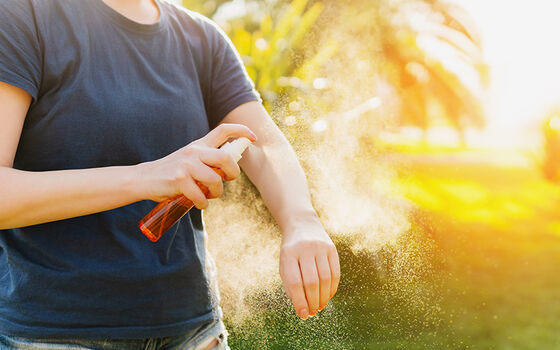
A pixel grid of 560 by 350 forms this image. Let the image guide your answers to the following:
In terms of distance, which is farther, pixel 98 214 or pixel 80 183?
pixel 98 214

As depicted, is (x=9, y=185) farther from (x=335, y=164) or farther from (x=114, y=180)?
(x=335, y=164)

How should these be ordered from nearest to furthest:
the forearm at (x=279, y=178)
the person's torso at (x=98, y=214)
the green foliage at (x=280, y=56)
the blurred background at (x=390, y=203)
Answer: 1. the person's torso at (x=98, y=214)
2. the forearm at (x=279, y=178)
3. the blurred background at (x=390, y=203)
4. the green foliage at (x=280, y=56)

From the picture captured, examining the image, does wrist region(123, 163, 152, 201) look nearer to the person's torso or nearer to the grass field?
the person's torso

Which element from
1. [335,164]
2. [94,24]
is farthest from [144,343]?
[335,164]

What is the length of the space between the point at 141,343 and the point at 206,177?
0.43 m

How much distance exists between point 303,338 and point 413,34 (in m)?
9.45

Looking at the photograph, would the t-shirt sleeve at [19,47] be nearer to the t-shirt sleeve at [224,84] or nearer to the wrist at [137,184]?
the wrist at [137,184]

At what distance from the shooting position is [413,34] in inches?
420

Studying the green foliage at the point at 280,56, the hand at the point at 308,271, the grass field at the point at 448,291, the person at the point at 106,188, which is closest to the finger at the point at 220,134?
the person at the point at 106,188

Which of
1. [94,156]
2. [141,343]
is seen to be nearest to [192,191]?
[94,156]

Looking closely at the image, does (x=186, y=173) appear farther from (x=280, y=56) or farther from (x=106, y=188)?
(x=280, y=56)

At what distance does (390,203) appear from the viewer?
3404 mm

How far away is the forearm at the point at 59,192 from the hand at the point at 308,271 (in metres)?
0.33

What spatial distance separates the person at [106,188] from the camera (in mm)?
968
